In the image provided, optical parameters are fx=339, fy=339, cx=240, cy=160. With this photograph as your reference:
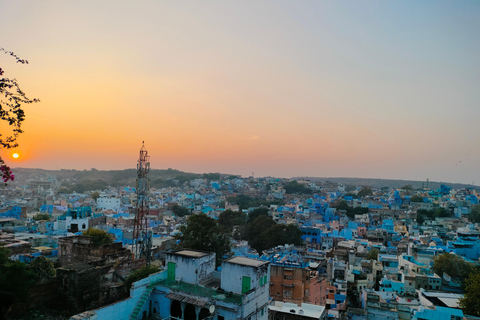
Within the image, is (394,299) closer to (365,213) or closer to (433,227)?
(433,227)

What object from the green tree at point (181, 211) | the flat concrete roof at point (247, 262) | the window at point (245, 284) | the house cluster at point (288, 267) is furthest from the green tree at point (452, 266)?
the green tree at point (181, 211)

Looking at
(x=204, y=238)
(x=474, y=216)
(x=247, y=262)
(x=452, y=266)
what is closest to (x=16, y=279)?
(x=247, y=262)

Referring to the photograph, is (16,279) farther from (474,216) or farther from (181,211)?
(474,216)

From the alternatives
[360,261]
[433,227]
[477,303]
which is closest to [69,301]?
[477,303]

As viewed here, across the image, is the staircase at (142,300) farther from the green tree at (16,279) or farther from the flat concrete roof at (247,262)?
the green tree at (16,279)

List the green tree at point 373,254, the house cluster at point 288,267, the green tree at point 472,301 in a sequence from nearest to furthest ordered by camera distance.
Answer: the house cluster at point 288,267
the green tree at point 472,301
the green tree at point 373,254
